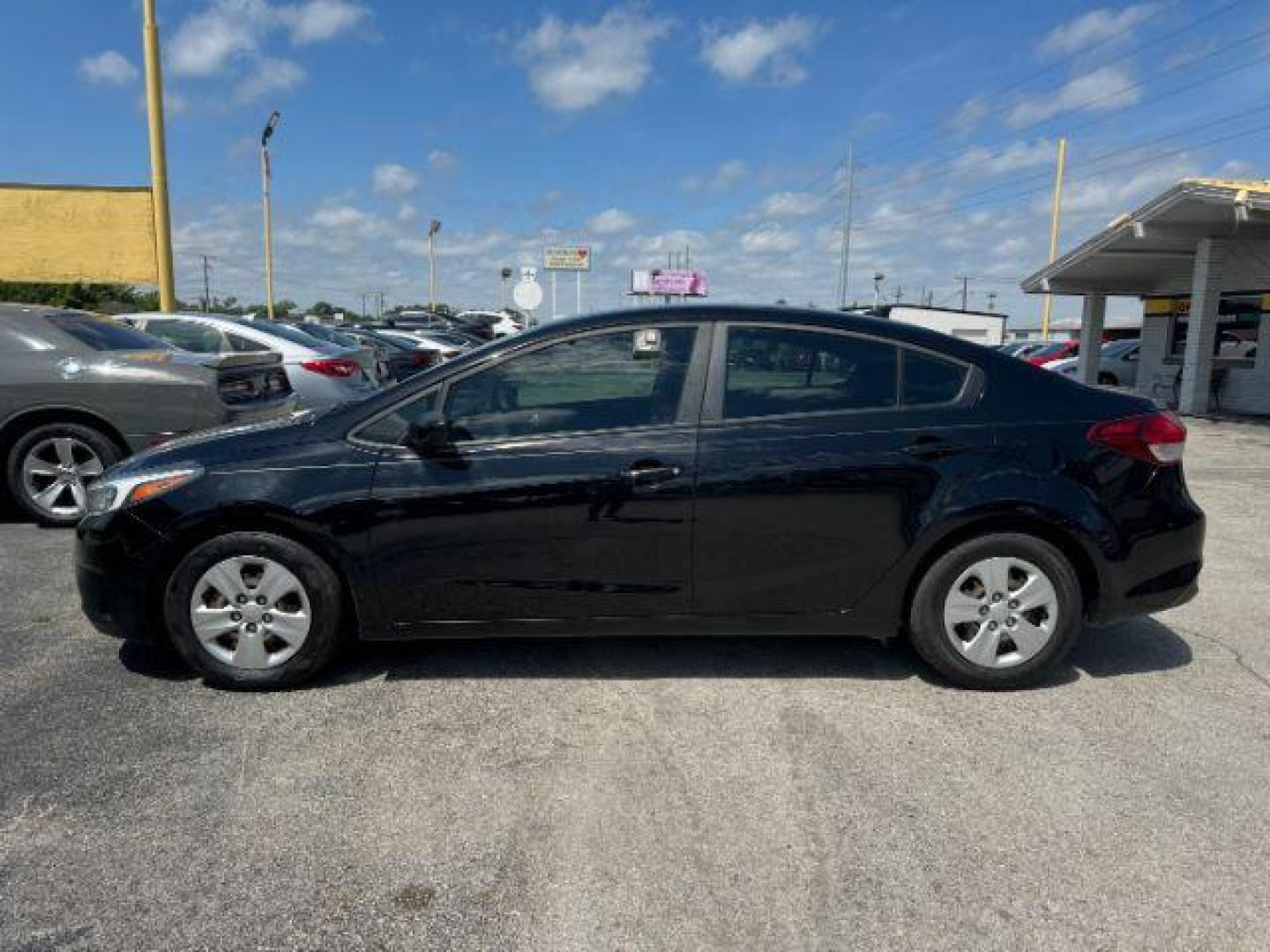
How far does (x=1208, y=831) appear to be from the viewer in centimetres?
267

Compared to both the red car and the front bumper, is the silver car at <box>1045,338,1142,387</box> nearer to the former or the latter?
the red car

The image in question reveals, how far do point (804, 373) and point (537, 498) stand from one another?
4.11ft

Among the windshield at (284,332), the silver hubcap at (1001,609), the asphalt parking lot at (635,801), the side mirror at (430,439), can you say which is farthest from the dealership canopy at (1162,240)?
the side mirror at (430,439)

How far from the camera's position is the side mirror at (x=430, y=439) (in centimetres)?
346

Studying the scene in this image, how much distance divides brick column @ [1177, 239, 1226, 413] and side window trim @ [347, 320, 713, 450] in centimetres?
1640

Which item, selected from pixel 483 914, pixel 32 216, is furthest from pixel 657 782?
pixel 32 216

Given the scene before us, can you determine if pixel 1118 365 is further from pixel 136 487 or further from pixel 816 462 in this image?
pixel 136 487

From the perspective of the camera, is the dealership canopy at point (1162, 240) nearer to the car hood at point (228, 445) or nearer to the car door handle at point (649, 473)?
the car door handle at point (649, 473)

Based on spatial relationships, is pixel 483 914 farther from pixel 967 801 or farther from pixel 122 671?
pixel 122 671

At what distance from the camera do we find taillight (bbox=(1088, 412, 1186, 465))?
363 centimetres

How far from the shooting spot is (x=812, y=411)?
3.60 m

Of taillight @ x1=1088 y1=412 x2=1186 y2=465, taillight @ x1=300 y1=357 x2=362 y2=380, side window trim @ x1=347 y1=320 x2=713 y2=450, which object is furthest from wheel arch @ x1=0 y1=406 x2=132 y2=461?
taillight @ x1=1088 y1=412 x2=1186 y2=465

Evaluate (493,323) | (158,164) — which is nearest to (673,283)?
(493,323)

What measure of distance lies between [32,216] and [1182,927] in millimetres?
17443
